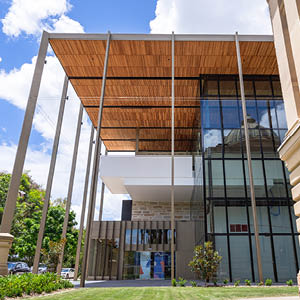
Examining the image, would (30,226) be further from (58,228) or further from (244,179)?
(244,179)

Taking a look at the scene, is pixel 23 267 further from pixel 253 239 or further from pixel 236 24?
pixel 236 24

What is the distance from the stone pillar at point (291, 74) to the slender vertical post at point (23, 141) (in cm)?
1069

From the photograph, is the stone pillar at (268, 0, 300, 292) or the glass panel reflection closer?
the stone pillar at (268, 0, 300, 292)

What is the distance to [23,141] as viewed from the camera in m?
13.3

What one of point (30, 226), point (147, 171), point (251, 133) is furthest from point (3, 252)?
point (30, 226)

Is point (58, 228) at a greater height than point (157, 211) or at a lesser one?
lesser

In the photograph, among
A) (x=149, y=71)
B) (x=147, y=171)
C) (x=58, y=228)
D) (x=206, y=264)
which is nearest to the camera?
(x=206, y=264)

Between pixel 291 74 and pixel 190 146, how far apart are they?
1908 cm

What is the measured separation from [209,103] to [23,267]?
21385 millimetres

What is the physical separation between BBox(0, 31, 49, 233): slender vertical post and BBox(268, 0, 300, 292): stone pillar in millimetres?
10688

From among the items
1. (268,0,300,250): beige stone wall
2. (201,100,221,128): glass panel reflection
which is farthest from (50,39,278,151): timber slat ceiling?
(268,0,300,250): beige stone wall

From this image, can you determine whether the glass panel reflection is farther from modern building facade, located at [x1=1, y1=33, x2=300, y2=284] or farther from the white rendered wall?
the white rendered wall

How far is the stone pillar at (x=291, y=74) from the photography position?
15.2ft

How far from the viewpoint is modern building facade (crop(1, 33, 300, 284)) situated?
1497 cm
